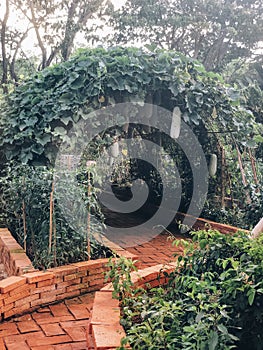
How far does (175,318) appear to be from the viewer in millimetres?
1778

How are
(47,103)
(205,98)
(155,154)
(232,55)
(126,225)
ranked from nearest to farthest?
1. (47,103)
2. (205,98)
3. (126,225)
4. (155,154)
5. (232,55)

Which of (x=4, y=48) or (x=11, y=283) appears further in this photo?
(x=4, y=48)

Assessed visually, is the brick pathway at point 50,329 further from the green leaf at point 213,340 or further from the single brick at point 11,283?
the green leaf at point 213,340

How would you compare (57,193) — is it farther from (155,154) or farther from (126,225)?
(155,154)

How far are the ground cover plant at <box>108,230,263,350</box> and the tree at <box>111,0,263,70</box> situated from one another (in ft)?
34.1

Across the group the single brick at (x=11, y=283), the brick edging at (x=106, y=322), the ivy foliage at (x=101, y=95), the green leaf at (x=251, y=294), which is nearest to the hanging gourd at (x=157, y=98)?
the ivy foliage at (x=101, y=95)

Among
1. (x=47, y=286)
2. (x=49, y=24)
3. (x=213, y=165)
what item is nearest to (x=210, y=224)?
(x=213, y=165)

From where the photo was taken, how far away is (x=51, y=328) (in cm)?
248

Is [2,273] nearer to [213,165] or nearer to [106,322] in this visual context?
[106,322]

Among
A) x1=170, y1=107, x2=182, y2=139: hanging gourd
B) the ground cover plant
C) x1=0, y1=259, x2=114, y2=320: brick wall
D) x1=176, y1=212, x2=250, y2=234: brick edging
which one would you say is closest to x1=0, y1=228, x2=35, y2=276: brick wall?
x1=0, y1=259, x2=114, y2=320: brick wall

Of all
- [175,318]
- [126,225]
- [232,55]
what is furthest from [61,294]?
[232,55]

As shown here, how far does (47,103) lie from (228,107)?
245 centimetres

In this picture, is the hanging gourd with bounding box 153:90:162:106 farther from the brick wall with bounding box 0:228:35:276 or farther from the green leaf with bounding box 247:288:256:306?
the green leaf with bounding box 247:288:256:306

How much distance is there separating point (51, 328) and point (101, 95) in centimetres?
296
